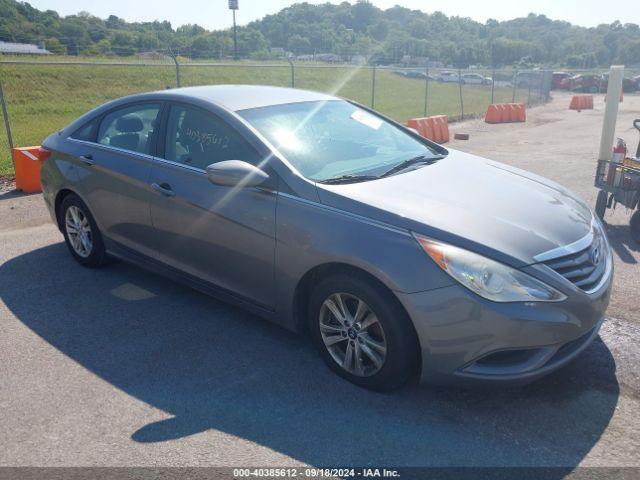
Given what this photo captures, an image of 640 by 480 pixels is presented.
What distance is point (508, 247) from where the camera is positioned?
9.57 feet

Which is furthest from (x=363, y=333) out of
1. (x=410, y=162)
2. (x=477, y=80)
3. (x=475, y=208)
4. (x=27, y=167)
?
(x=477, y=80)

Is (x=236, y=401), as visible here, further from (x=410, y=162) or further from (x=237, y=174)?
(x=410, y=162)

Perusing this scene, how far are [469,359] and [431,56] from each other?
97.7 meters

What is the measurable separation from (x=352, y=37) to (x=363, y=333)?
107912mm

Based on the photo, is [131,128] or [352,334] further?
[131,128]

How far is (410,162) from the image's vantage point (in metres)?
4.05

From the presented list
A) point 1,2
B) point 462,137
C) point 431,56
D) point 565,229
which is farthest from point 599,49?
point 565,229

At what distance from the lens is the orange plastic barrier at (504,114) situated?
63.8ft

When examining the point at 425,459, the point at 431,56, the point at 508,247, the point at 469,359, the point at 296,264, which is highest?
the point at 431,56

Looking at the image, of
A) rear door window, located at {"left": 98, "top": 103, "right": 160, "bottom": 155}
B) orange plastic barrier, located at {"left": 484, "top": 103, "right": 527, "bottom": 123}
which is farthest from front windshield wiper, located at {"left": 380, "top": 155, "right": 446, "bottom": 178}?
orange plastic barrier, located at {"left": 484, "top": 103, "right": 527, "bottom": 123}

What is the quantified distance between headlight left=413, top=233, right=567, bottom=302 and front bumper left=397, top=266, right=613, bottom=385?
0.04 metres

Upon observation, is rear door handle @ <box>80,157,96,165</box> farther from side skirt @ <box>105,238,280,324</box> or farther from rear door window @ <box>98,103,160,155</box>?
side skirt @ <box>105,238,280,324</box>

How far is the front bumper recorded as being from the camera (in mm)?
2789

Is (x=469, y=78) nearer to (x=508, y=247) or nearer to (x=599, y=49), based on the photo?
(x=508, y=247)
